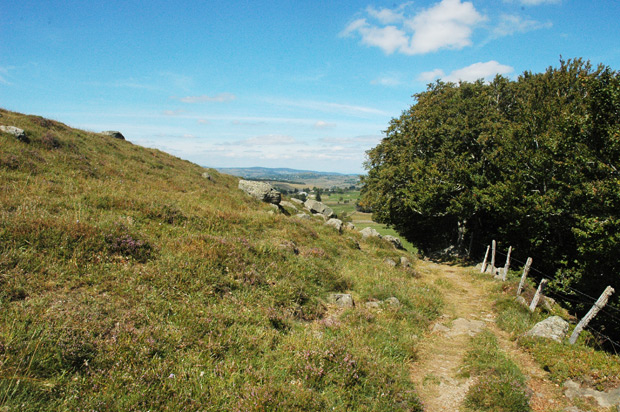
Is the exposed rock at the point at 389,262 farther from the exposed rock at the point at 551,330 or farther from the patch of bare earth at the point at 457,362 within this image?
the exposed rock at the point at 551,330

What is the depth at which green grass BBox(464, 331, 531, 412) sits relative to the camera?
19.8 ft

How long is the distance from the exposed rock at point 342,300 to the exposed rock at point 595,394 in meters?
5.61

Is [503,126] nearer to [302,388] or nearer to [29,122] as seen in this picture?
[302,388]

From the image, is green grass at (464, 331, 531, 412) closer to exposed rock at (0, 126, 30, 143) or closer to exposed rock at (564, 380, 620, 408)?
exposed rock at (564, 380, 620, 408)

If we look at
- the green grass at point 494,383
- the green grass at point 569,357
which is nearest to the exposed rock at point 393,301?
the green grass at point 494,383

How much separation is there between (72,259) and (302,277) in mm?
6657

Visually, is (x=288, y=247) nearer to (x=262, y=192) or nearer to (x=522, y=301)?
(x=522, y=301)

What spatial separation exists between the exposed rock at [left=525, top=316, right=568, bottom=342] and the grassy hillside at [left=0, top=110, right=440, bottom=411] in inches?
124

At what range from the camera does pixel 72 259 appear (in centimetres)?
734

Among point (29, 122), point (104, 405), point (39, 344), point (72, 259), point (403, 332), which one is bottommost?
point (403, 332)

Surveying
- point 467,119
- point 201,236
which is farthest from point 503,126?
point 201,236

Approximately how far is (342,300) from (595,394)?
20.8 feet

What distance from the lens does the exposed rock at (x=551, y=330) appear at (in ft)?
29.2

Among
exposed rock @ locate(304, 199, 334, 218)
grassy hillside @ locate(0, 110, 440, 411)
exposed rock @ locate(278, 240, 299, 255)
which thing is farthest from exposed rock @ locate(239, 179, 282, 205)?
exposed rock @ locate(278, 240, 299, 255)
